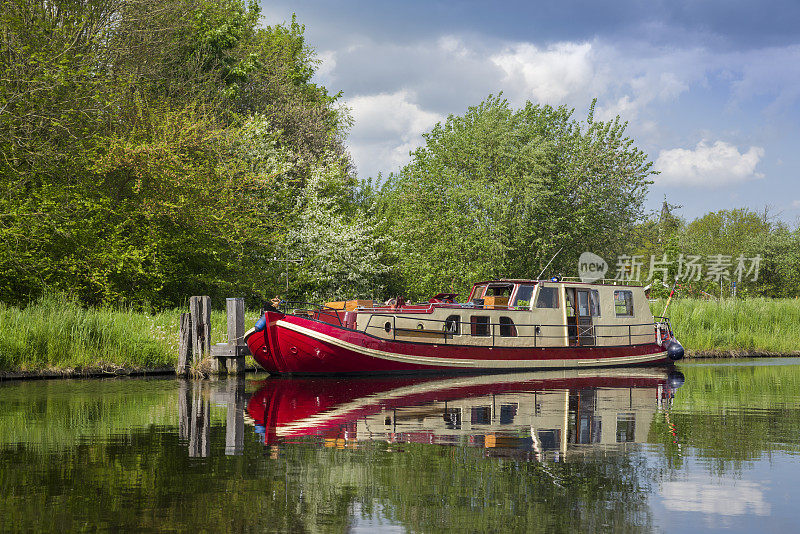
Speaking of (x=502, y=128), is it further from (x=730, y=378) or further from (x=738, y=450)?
(x=738, y=450)

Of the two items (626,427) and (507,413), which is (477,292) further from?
(626,427)

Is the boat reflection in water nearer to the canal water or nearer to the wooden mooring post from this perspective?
the canal water

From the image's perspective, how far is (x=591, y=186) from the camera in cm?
5056

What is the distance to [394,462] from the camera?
34.7 feet

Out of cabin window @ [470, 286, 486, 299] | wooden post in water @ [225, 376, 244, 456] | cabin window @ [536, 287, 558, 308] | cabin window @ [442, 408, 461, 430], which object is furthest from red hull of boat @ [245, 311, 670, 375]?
cabin window @ [442, 408, 461, 430]

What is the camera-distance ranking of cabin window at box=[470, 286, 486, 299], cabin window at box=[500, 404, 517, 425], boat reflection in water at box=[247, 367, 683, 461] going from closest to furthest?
boat reflection in water at box=[247, 367, 683, 461]
cabin window at box=[500, 404, 517, 425]
cabin window at box=[470, 286, 486, 299]

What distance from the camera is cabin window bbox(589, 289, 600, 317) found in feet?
100

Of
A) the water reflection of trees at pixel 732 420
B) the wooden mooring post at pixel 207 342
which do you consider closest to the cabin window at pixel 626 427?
the water reflection of trees at pixel 732 420

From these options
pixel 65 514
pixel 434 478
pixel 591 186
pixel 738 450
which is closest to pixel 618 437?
pixel 738 450

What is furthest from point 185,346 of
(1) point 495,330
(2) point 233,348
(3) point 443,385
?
(1) point 495,330

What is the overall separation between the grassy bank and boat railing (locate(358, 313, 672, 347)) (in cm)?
628

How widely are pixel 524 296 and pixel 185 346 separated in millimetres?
11976

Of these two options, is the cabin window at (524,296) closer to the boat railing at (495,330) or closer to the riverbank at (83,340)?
the boat railing at (495,330)

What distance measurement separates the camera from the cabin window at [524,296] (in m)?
29.5
